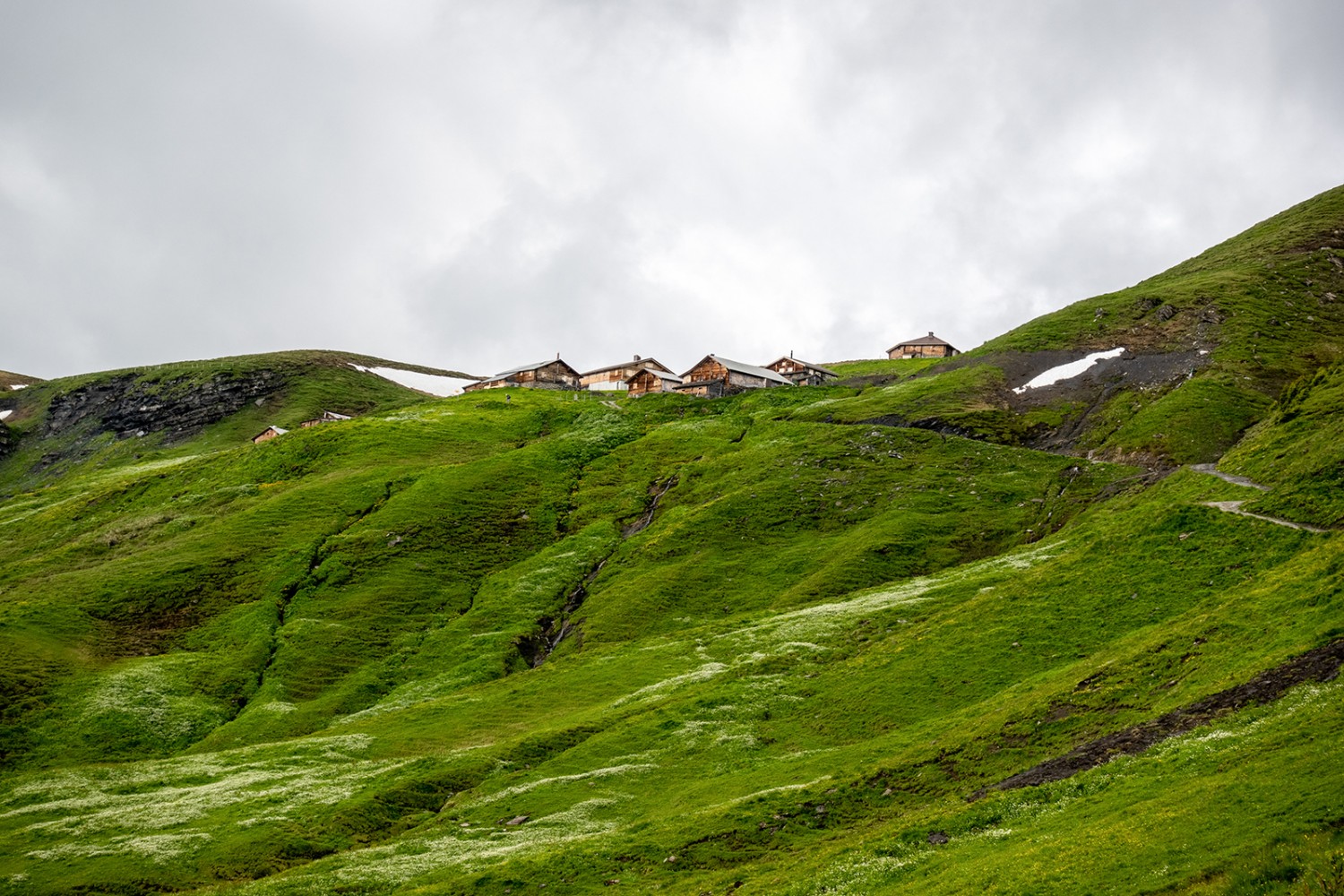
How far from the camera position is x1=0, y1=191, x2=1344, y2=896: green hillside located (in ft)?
111

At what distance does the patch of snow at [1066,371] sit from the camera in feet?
447

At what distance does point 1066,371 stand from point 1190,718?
112466mm

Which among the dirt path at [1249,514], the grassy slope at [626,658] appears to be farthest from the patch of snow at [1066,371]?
the dirt path at [1249,514]

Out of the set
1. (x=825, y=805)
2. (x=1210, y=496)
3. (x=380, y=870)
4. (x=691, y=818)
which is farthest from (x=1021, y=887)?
(x=1210, y=496)

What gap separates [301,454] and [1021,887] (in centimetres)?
14917

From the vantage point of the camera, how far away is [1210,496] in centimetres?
6812

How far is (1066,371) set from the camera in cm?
13775

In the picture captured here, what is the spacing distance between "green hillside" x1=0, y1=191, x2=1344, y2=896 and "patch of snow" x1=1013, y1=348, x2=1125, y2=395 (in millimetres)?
3319

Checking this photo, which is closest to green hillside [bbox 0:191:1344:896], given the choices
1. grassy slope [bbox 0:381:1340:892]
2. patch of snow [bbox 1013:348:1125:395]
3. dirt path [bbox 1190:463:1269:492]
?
grassy slope [bbox 0:381:1340:892]

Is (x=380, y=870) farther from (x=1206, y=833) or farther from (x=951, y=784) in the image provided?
(x=1206, y=833)

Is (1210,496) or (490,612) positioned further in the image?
(490,612)

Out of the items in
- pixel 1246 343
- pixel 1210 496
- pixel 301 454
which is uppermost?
pixel 301 454

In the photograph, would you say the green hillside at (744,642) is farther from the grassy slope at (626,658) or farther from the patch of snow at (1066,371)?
the patch of snow at (1066,371)

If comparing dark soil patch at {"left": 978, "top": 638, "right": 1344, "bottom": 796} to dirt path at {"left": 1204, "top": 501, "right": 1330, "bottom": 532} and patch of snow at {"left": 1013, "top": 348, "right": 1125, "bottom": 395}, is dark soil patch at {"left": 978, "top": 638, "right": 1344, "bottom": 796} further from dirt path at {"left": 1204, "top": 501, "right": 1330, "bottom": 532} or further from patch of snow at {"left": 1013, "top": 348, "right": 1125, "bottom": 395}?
patch of snow at {"left": 1013, "top": 348, "right": 1125, "bottom": 395}
